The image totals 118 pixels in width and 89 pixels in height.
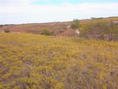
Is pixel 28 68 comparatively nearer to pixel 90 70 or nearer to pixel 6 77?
pixel 6 77

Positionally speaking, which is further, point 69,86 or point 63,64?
point 63,64

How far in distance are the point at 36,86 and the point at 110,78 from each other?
7.94 ft

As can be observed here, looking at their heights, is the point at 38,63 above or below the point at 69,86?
above

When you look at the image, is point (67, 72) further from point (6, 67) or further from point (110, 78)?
point (6, 67)

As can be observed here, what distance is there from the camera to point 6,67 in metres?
3.62

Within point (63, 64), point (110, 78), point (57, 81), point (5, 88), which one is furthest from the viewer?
point (63, 64)

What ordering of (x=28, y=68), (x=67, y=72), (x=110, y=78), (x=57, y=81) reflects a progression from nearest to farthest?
(x=57, y=81) → (x=110, y=78) → (x=67, y=72) → (x=28, y=68)

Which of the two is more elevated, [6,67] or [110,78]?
[6,67]

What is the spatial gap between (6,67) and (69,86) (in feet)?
8.59

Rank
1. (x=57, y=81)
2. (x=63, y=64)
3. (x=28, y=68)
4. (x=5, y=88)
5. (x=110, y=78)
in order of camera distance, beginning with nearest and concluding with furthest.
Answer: (x=5, y=88), (x=57, y=81), (x=110, y=78), (x=28, y=68), (x=63, y=64)

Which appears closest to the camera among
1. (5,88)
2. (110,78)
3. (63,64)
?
(5,88)

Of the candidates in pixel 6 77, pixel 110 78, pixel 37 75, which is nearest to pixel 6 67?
pixel 6 77

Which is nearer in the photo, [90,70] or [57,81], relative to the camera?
[57,81]

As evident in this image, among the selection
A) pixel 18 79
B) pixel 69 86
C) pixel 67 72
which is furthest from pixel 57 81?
pixel 18 79
